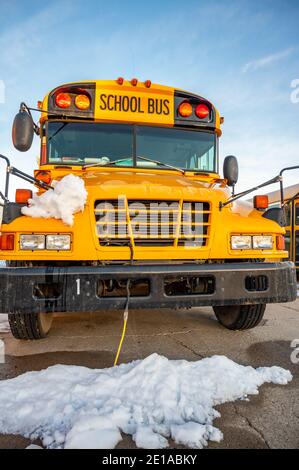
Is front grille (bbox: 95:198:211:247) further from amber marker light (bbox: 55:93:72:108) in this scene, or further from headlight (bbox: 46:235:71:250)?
amber marker light (bbox: 55:93:72:108)

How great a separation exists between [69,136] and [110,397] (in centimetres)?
250

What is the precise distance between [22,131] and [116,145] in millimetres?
915

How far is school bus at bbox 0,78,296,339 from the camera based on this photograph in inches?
90.4

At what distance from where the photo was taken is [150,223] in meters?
2.50

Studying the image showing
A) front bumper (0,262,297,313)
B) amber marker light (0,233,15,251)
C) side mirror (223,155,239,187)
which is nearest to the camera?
front bumper (0,262,297,313)

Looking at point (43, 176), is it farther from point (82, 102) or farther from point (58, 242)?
point (58, 242)

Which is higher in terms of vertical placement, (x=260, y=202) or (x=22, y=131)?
(x=22, y=131)

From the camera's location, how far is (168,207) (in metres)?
2.54

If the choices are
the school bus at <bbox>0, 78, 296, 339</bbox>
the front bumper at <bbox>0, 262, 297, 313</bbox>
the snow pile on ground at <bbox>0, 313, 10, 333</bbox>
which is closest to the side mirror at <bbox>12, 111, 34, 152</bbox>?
the school bus at <bbox>0, 78, 296, 339</bbox>

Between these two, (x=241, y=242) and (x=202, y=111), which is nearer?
(x=241, y=242)

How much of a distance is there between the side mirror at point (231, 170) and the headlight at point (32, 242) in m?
2.31

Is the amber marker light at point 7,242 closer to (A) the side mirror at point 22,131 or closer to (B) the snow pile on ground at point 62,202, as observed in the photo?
(B) the snow pile on ground at point 62,202

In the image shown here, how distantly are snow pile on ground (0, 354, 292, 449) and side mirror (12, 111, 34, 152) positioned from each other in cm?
197

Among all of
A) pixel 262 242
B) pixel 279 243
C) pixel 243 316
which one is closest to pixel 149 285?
pixel 262 242
